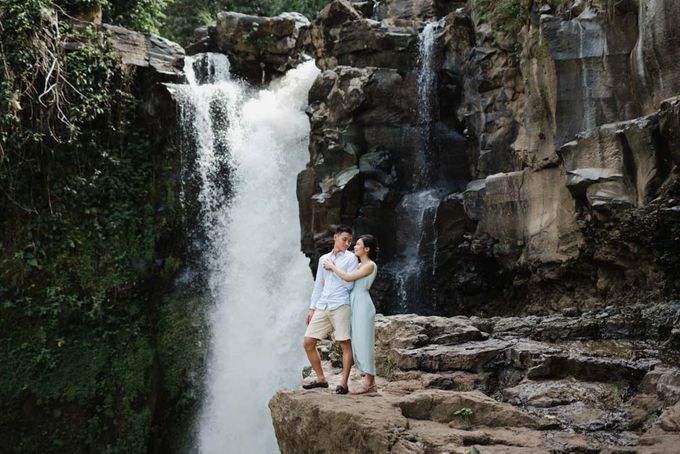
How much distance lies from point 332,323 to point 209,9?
20910mm

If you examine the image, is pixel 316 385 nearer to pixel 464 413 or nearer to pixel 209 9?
pixel 464 413

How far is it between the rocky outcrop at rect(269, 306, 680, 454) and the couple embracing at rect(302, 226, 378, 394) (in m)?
0.32

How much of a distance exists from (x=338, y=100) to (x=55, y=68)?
6.36 metres

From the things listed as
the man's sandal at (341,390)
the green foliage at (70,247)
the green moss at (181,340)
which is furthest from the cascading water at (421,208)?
the man's sandal at (341,390)

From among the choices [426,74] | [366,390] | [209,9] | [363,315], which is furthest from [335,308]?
[209,9]

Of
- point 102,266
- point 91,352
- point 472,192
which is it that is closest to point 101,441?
point 91,352

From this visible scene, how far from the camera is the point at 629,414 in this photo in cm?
509

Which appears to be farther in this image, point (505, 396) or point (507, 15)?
point (507, 15)

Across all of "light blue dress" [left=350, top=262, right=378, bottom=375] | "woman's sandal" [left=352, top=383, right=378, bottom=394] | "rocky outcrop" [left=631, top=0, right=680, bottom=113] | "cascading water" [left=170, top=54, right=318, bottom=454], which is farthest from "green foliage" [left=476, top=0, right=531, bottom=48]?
"woman's sandal" [left=352, top=383, right=378, bottom=394]

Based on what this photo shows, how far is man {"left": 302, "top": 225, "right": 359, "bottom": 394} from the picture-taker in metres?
5.72

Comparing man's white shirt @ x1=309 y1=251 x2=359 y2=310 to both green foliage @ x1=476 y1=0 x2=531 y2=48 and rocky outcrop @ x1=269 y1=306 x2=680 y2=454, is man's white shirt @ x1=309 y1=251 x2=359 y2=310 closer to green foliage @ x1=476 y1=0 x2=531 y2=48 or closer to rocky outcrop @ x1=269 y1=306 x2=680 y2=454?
rocky outcrop @ x1=269 y1=306 x2=680 y2=454

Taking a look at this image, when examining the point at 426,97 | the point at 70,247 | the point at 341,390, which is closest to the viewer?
the point at 341,390

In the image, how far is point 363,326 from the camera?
563 centimetres

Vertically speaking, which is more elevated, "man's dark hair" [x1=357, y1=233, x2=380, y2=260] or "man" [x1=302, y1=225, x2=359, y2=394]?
"man's dark hair" [x1=357, y1=233, x2=380, y2=260]
